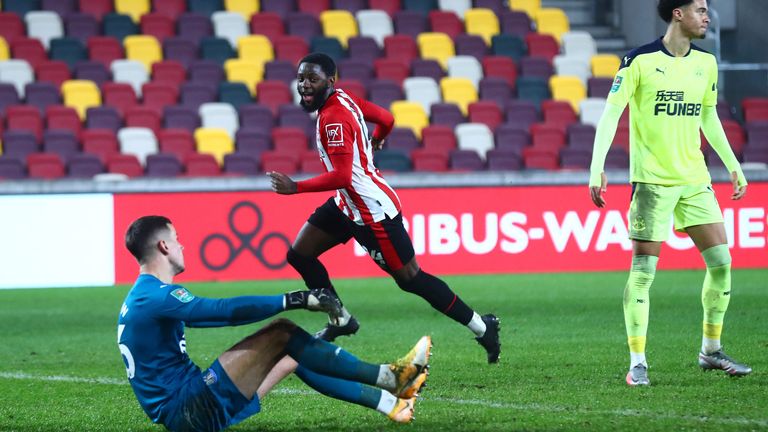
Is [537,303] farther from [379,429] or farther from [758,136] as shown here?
[758,136]

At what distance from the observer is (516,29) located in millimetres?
21219

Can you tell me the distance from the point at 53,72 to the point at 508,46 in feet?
25.8

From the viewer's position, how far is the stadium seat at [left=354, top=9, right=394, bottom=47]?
2064 centimetres

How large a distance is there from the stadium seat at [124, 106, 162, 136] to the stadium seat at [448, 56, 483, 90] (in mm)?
5257

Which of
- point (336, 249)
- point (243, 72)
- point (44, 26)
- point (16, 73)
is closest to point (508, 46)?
point (243, 72)

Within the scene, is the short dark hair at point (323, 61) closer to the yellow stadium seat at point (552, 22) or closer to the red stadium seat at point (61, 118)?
the red stadium seat at point (61, 118)

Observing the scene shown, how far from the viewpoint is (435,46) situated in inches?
801

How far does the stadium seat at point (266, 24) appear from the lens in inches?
804

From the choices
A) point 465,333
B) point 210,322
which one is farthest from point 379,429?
point 465,333

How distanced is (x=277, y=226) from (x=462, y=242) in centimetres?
242

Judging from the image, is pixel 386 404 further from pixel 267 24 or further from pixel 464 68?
pixel 267 24

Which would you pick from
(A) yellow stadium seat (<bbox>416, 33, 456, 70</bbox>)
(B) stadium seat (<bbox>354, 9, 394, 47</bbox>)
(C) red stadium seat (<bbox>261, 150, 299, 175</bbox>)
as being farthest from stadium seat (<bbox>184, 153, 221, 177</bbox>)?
(A) yellow stadium seat (<bbox>416, 33, 456, 70</bbox>)

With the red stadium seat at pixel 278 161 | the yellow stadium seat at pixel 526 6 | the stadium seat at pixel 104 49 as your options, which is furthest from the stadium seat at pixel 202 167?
the yellow stadium seat at pixel 526 6

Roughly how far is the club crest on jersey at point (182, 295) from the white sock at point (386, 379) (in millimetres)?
935
